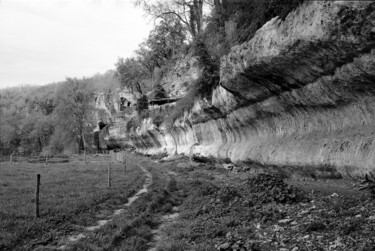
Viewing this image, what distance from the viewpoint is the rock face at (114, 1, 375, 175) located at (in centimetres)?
862

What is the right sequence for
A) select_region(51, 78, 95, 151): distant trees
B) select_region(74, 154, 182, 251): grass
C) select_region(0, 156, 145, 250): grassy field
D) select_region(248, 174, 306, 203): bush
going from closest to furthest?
1. select_region(74, 154, 182, 251): grass
2. select_region(0, 156, 145, 250): grassy field
3. select_region(248, 174, 306, 203): bush
4. select_region(51, 78, 95, 151): distant trees

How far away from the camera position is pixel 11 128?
301 ft

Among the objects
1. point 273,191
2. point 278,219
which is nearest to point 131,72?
point 273,191

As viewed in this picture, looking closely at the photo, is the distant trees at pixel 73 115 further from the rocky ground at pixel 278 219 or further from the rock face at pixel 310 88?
the rocky ground at pixel 278 219

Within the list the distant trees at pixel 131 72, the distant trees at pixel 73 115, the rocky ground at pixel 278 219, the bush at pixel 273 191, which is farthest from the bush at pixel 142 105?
the bush at pixel 273 191

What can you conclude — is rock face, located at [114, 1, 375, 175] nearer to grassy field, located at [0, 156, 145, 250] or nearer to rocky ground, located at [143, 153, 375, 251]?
rocky ground, located at [143, 153, 375, 251]

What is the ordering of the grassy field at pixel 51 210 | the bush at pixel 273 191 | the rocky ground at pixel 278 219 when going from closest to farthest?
1. the rocky ground at pixel 278 219
2. the grassy field at pixel 51 210
3. the bush at pixel 273 191

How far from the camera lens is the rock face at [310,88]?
862cm

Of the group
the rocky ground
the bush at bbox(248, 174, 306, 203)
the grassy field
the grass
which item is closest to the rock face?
the rocky ground

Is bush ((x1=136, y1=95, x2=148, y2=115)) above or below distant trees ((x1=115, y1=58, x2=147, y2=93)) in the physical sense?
below

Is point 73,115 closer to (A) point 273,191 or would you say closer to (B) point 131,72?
(B) point 131,72

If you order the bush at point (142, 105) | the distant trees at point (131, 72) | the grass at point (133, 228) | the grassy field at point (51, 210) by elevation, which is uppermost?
the distant trees at point (131, 72)

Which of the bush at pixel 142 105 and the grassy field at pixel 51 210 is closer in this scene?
the grassy field at pixel 51 210

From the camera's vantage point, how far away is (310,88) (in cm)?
1137
